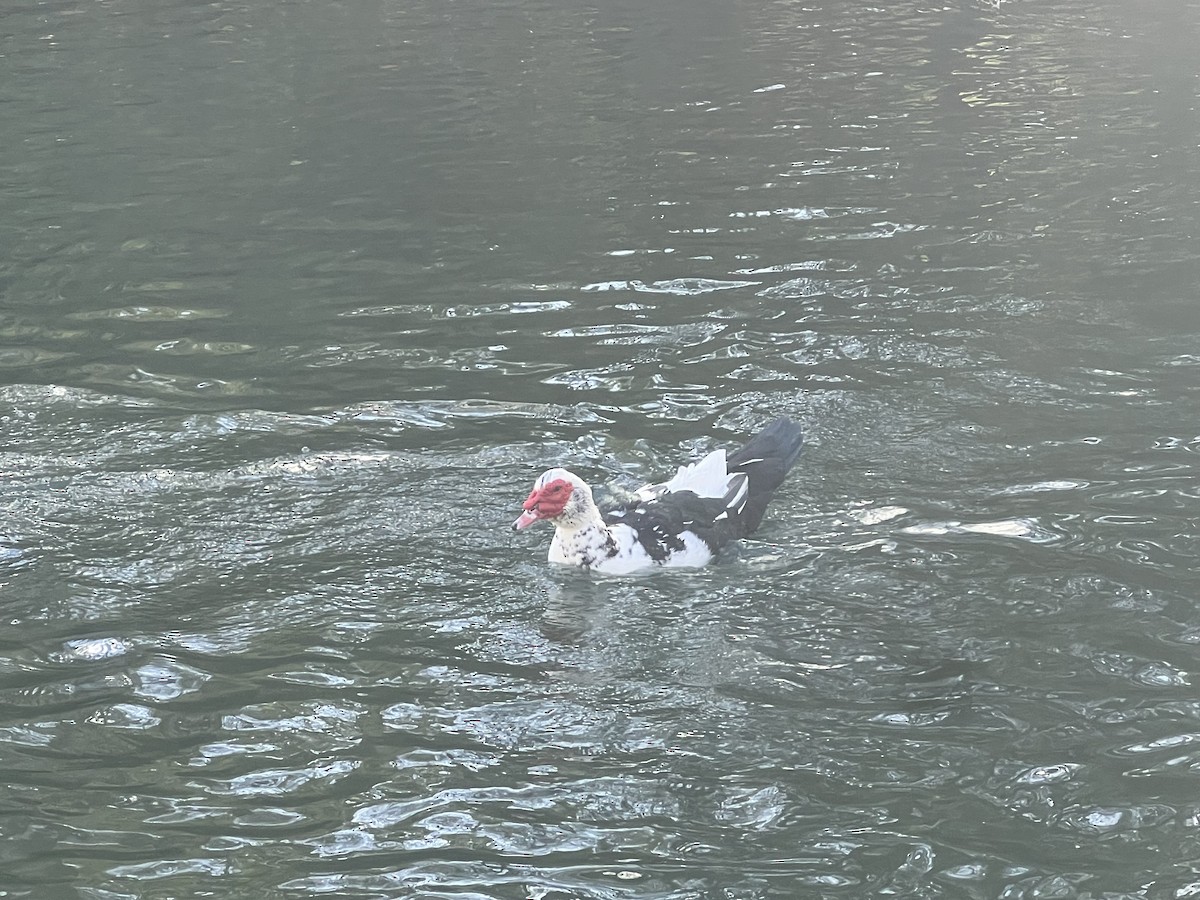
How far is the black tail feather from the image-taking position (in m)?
9.40

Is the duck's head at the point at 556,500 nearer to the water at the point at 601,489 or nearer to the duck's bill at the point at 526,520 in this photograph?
the duck's bill at the point at 526,520

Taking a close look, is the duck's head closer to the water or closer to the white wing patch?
the water

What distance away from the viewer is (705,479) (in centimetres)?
934

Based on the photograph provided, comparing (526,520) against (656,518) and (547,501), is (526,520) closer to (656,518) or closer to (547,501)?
(547,501)

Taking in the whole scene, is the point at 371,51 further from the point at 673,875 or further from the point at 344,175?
the point at 673,875

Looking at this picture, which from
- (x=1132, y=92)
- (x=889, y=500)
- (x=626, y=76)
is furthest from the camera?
(x=626, y=76)

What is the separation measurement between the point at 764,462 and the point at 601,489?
1.17m

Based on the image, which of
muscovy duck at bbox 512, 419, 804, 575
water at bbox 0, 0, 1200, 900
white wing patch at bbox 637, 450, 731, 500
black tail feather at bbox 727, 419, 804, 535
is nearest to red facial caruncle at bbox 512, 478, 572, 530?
muscovy duck at bbox 512, 419, 804, 575

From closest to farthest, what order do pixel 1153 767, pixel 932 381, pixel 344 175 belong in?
pixel 1153 767 → pixel 932 381 → pixel 344 175

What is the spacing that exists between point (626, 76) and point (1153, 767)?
2005 cm

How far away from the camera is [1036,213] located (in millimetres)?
16047

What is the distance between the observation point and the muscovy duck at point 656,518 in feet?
29.2

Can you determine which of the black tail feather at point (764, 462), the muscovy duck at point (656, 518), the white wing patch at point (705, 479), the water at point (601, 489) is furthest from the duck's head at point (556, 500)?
the black tail feather at point (764, 462)

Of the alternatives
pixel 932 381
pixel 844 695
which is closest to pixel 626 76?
pixel 932 381
